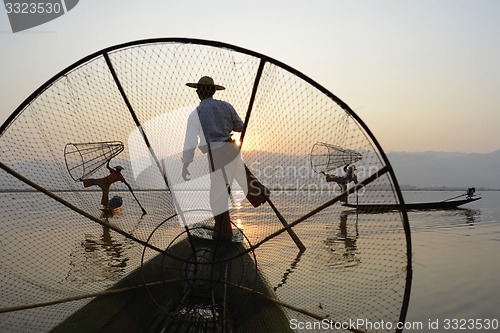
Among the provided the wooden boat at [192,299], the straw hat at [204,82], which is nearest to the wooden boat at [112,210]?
the wooden boat at [192,299]

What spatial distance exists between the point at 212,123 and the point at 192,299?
1723mm

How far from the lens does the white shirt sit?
13.4 feet

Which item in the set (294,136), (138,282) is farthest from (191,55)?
(138,282)

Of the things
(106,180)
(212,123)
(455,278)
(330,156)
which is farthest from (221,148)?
(455,278)

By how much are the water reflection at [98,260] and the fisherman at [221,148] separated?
7.67 ft

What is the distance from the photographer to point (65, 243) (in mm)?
7930

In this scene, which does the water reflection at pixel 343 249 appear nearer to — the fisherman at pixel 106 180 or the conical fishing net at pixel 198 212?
the conical fishing net at pixel 198 212

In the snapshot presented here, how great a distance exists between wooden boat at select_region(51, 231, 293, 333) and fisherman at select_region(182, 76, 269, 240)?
35 cm

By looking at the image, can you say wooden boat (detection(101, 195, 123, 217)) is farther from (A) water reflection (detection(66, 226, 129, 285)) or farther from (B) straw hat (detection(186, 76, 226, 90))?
(B) straw hat (detection(186, 76, 226, 90))

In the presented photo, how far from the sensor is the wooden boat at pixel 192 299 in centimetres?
329

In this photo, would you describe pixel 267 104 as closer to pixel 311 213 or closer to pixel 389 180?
pixel 311 213

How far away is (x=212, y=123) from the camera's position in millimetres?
4098

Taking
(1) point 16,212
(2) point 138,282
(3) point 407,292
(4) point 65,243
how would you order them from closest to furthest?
(3) point 407,292, (2) point 138,282, (1) point 16,212, (4) point 65,243

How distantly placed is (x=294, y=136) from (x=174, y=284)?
6.11 ft
